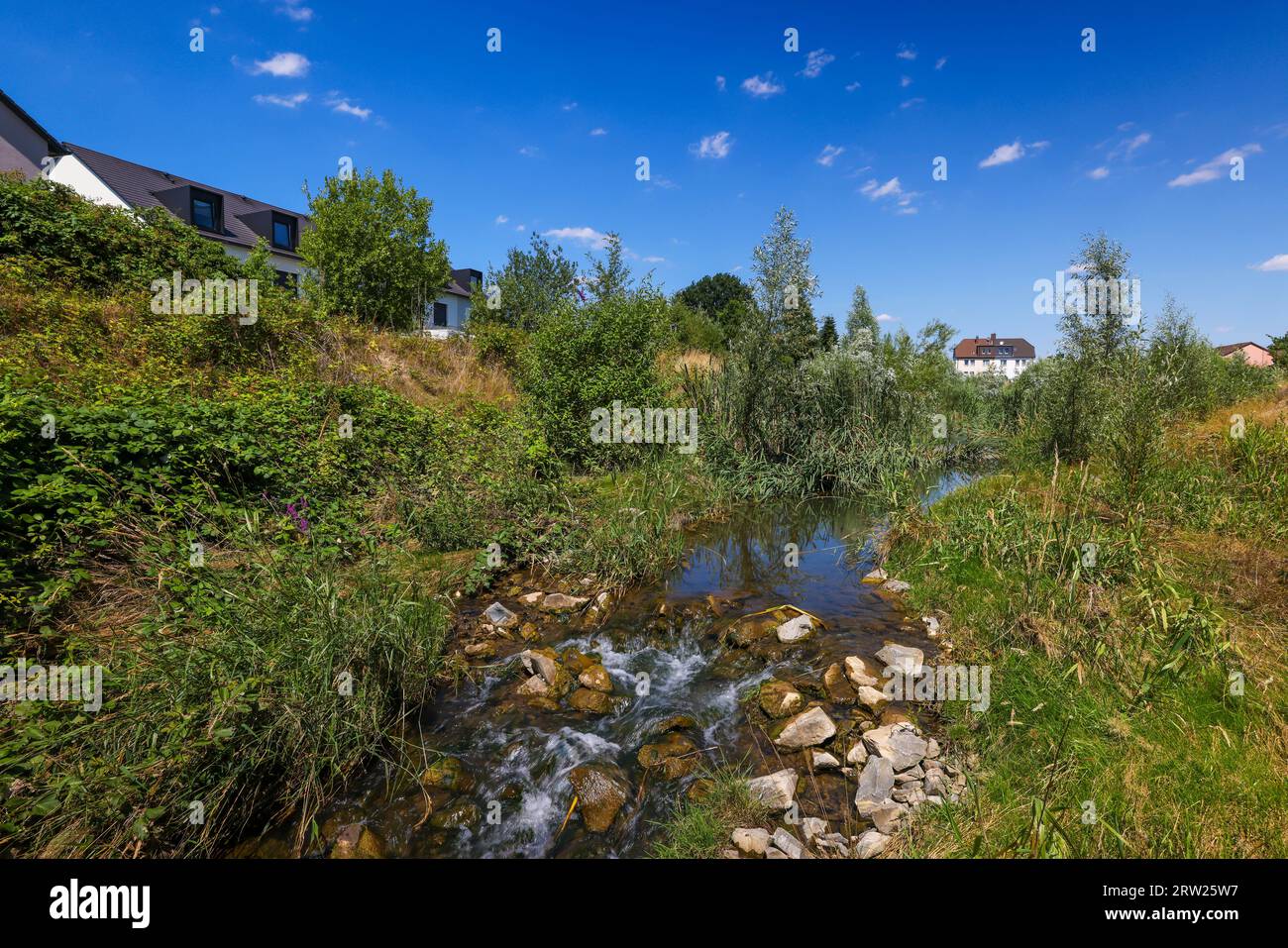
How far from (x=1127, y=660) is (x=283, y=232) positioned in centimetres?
4665

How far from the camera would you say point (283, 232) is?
123 feet

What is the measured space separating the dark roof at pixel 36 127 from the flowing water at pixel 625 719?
31.5 metres

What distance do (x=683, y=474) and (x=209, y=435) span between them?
8.07 meters

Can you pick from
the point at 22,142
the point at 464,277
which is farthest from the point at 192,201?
the point at 464,277

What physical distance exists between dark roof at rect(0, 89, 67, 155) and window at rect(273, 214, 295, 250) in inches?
397

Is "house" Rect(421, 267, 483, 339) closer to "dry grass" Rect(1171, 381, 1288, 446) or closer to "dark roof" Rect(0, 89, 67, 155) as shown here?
"dark roof" Rect(0, 89, 67, 155)

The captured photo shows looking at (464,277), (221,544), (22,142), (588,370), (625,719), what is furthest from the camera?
(464,277)

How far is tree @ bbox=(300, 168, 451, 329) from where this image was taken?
2431 cm

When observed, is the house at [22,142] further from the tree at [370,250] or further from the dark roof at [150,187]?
the tree at [370,250]

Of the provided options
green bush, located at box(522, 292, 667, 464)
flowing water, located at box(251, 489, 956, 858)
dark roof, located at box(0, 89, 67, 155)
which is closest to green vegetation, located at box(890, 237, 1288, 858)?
flowing water, located at box(251, 489, 956, 858)

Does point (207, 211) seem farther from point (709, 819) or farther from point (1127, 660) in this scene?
point (1127, 660)

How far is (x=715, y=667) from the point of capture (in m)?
6.23
